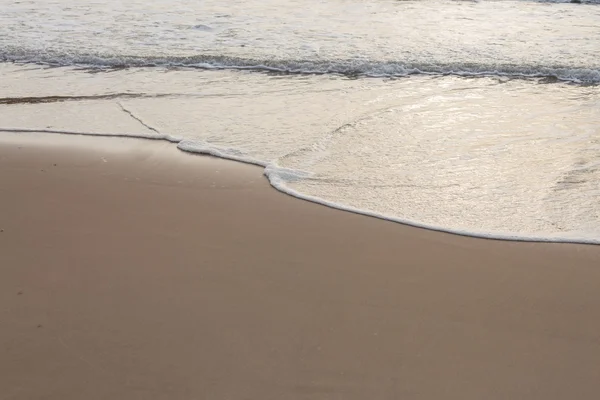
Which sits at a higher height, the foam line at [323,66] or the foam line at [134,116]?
the foam line at [323,66]

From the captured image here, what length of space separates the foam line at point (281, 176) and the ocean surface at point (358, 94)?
0.02 metres

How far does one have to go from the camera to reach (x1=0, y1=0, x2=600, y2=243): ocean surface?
5.09m

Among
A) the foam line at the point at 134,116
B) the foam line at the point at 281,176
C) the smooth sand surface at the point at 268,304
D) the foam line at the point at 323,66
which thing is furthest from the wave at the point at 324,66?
the smooth sand surface at the point at 268,304

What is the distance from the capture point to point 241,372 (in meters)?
3.20

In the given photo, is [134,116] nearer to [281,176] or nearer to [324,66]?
[281,176]

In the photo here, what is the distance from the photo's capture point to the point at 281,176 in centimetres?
536

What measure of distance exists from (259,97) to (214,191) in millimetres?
2639

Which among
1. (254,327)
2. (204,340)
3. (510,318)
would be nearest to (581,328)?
(510,318)

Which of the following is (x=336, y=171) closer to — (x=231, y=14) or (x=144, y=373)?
(x=144, y=373)

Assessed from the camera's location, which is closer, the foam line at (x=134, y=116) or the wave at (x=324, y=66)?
the foam line at (x=134, y=116)

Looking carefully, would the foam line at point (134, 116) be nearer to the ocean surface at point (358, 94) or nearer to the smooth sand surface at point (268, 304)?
the ocean surface at point (358, 94)

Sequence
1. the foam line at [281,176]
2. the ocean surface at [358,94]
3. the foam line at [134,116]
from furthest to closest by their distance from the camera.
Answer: the foam line at [134,116]
the ocean surface at [358,94]
the foam line at [281,176]

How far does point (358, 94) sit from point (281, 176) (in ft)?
8.41

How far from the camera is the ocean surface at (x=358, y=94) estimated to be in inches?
→ 200
